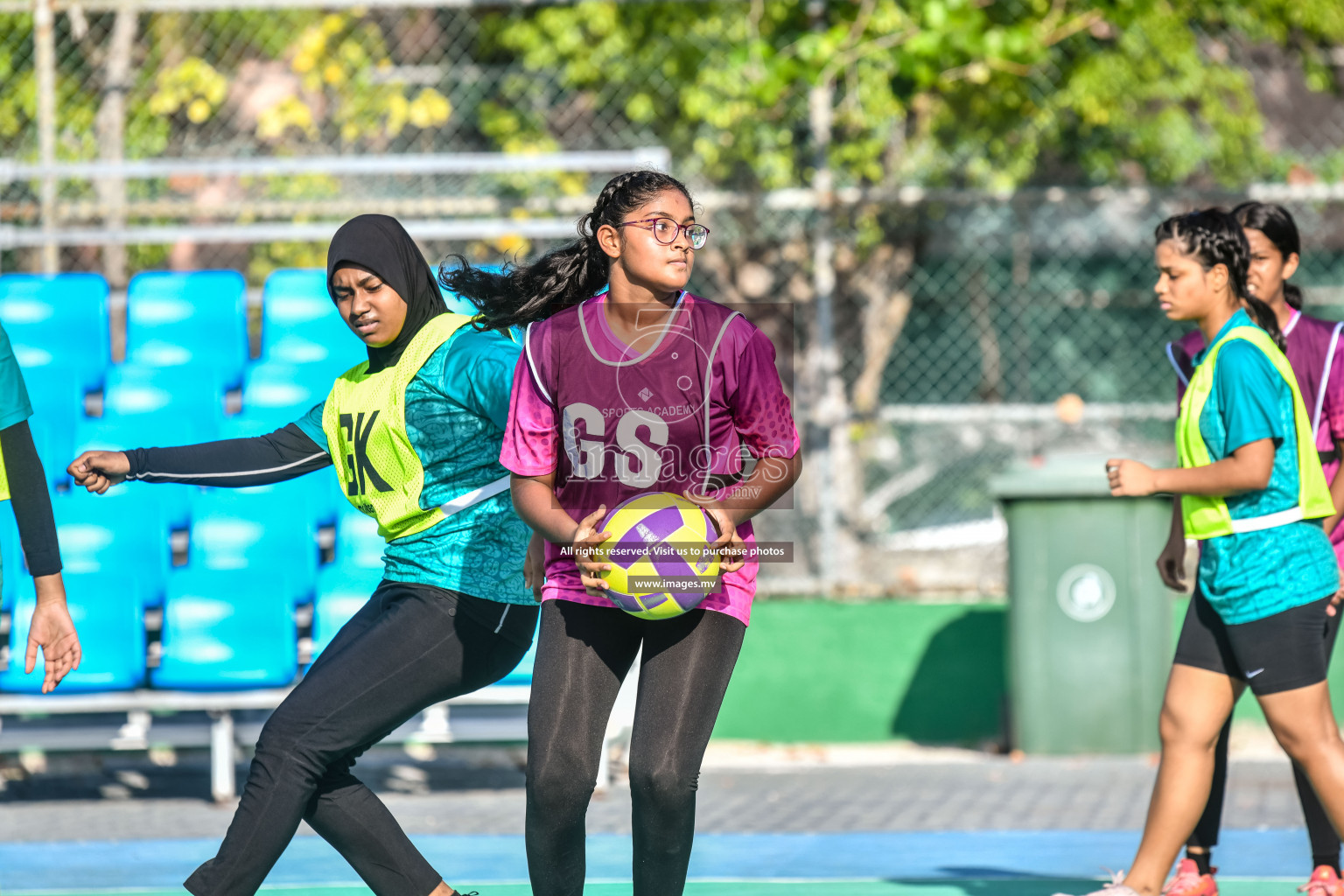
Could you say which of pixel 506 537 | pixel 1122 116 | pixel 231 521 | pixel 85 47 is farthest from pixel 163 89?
pixel 506 537

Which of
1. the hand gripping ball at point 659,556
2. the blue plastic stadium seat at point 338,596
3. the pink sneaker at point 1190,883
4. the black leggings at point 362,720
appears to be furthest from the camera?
the blue plastic stadium seat at point 338,596

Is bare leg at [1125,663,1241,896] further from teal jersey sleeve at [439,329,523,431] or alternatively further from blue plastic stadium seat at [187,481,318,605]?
blue plastic stadium seat at [187,481,318,605]

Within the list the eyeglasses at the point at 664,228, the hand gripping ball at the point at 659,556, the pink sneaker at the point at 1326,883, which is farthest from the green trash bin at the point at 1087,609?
the hand gripping ball at the point at 659,556

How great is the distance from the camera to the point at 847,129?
8.76 meters

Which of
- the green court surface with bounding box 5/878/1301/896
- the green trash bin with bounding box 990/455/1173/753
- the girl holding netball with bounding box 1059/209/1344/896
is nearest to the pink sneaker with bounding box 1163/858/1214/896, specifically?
the green court surface with bounding box 5/878/1301/896

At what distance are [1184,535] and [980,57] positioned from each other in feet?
14.9

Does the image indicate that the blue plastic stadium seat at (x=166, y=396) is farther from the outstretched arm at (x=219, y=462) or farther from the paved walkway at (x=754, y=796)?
the outstretched arm at (x=219, y=462)

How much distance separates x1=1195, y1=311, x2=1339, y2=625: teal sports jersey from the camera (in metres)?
4.25

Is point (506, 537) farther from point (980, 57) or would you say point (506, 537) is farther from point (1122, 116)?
point (1122, 116)

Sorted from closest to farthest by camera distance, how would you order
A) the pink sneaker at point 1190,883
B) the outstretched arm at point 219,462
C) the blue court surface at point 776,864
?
the outstretched arm at point 219,462
the pink sneaker at point 1190,883
the blue court surface at point 776,864

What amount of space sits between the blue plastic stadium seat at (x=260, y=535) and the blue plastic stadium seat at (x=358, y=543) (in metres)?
0.14

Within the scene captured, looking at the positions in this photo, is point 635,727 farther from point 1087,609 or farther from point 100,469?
point 1087,609

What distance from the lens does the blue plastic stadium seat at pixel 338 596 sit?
712cm

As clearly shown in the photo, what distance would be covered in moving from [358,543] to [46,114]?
10.2ft
